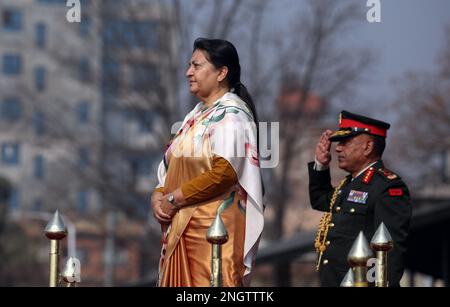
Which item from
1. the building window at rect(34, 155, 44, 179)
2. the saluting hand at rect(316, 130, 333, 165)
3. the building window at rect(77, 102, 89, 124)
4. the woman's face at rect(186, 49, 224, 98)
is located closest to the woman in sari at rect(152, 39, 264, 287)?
the woman's face at rect(186, 49, 224, 98)

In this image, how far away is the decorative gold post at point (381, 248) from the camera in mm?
5473

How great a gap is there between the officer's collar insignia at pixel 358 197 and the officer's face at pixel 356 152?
0.12 m

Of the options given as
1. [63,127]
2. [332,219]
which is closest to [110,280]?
[63,127]

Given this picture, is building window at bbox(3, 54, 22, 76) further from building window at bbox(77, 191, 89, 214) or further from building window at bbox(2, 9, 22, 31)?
building window at bbox(77, 191, 89, 214)

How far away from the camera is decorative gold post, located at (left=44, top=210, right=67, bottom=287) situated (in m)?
5.77

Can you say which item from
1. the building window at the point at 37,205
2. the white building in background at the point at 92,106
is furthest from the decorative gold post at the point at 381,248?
the building window at the point at 37,205

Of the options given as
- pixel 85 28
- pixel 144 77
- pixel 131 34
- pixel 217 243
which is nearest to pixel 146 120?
pixel 144 77

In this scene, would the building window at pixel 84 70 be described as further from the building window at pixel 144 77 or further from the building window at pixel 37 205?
the building window at pixel 37 205

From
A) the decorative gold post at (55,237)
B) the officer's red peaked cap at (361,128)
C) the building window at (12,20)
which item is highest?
the building window at (12,20)

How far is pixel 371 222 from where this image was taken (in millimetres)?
6387

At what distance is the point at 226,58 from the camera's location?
6320 millimetres

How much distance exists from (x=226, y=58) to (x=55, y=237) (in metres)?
1.12

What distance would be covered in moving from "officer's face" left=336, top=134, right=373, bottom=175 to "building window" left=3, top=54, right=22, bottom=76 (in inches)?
1660
